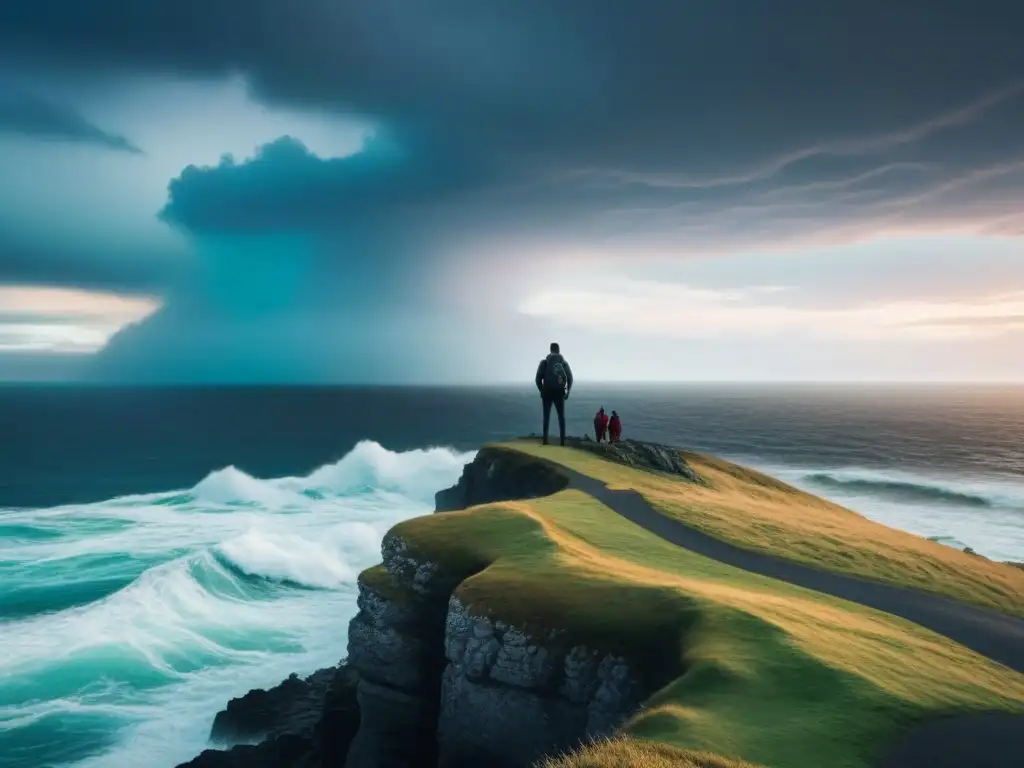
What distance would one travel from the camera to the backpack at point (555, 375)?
2991cm

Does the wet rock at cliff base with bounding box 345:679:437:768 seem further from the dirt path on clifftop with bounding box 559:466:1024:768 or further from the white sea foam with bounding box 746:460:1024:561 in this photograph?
the white sea foam with bounding box 746:460:1024:561

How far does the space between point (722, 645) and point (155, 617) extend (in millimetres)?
29049

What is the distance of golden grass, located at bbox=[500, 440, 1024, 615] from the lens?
65.0ft

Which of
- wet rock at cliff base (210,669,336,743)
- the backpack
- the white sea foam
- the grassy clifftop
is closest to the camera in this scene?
the grassy clifftop

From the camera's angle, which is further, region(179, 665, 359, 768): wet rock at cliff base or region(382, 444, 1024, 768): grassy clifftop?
region(179, 665, 359, 768): wet rock at cliff base

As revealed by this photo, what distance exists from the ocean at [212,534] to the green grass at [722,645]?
13763 millimetres

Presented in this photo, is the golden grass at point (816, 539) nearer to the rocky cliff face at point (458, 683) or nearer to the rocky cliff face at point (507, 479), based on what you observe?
the rocky cliff face at point (507, 479)

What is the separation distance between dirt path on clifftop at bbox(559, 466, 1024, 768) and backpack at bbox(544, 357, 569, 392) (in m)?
4.44

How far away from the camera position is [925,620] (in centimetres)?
1541

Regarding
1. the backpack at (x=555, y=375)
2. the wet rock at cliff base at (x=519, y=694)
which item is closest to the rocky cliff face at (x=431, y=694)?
the wet rock at cliff base at (x=519, y=694)

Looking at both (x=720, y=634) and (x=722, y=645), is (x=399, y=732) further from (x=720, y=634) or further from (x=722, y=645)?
(x=722, y=645)

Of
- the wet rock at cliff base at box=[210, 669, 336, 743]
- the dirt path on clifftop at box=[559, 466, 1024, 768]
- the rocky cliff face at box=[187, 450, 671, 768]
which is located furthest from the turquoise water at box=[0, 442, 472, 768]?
the dirt path on clifftop at box=[559, 466, 1024, 768]

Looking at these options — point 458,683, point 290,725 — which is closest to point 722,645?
point 458,683

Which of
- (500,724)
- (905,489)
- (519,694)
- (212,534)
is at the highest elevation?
(519,694)
